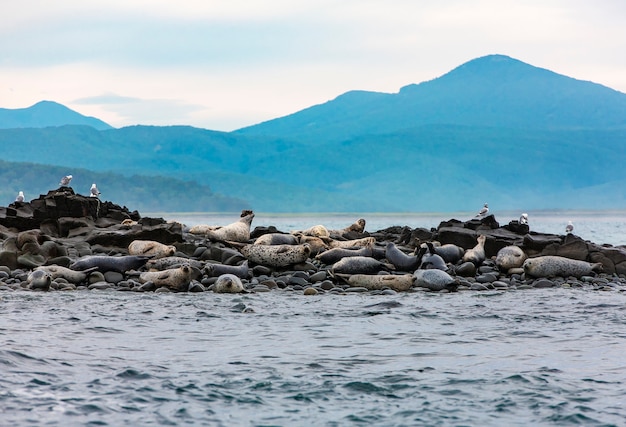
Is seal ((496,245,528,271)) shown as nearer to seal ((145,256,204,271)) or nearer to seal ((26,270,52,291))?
seal ((145,256,204,271))

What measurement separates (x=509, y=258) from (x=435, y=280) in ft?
9.61

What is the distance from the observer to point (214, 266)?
20.1 m

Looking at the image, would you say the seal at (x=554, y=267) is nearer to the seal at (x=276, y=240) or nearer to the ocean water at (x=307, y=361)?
the ocean water at (x=307, y=361)

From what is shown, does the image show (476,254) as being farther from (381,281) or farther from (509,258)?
(381,281)

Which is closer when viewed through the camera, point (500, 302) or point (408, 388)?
point (408, 388)

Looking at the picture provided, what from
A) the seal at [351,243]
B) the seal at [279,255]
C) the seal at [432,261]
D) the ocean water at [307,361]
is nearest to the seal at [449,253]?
the seal at [432,261]

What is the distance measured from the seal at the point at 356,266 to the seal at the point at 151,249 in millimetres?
3872

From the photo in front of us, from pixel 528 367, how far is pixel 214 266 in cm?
971

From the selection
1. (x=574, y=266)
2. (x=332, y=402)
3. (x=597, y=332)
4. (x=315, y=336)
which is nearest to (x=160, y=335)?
(x=315, y=336)

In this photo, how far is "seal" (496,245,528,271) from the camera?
71.7ft

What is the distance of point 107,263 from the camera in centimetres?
2020

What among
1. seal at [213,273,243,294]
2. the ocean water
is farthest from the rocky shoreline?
the ocean water

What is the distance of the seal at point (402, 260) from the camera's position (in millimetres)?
21078

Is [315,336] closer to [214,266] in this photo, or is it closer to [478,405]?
[478,405]
